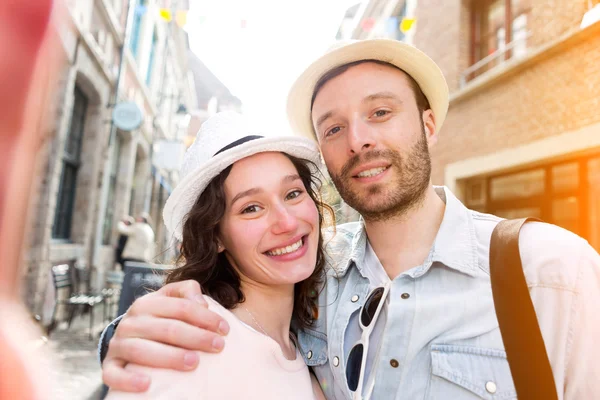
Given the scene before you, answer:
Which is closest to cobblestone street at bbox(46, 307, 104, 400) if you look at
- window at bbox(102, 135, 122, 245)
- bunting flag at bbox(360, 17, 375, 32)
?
window at bbox(102, 135, 122, 245)

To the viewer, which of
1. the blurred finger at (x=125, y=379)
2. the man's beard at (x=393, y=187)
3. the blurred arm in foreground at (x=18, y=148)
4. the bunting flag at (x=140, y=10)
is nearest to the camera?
the blurred arm in foreground at (x=18, y=148)

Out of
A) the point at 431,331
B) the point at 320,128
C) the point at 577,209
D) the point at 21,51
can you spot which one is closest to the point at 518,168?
the point at 577,209

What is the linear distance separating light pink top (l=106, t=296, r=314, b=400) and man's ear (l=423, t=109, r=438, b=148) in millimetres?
1356

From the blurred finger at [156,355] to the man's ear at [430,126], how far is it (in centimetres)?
163

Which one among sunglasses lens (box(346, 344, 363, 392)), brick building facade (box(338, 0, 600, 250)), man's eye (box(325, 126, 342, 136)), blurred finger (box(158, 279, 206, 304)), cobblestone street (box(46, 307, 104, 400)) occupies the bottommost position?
cobblestone street (box(46, 307, 104, 400))

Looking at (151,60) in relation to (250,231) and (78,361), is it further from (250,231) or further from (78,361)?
(250,231)

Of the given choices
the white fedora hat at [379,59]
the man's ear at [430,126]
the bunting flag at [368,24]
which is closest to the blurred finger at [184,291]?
the white fedora hat at [379,59]

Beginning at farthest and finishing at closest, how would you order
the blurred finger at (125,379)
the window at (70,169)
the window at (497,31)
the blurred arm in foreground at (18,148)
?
1. the window at (70,169)
2. the window at (497,31)
3. the blurred finger at (125,379)
4. the blurred arm in foreground at (18,148)

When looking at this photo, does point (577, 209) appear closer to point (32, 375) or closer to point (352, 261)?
point (352, 261)

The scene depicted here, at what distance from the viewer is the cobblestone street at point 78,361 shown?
13.1 ft

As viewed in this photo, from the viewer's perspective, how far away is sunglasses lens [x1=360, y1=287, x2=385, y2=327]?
65.5 inches

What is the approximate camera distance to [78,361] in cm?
489

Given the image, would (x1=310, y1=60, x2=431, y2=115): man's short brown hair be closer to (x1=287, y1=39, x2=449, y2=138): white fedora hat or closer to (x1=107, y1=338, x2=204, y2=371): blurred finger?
(x1=287, y1=39, x2=449, y2=138): white fedora hat

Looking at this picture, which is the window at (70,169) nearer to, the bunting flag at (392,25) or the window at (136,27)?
the window at (136,27)
